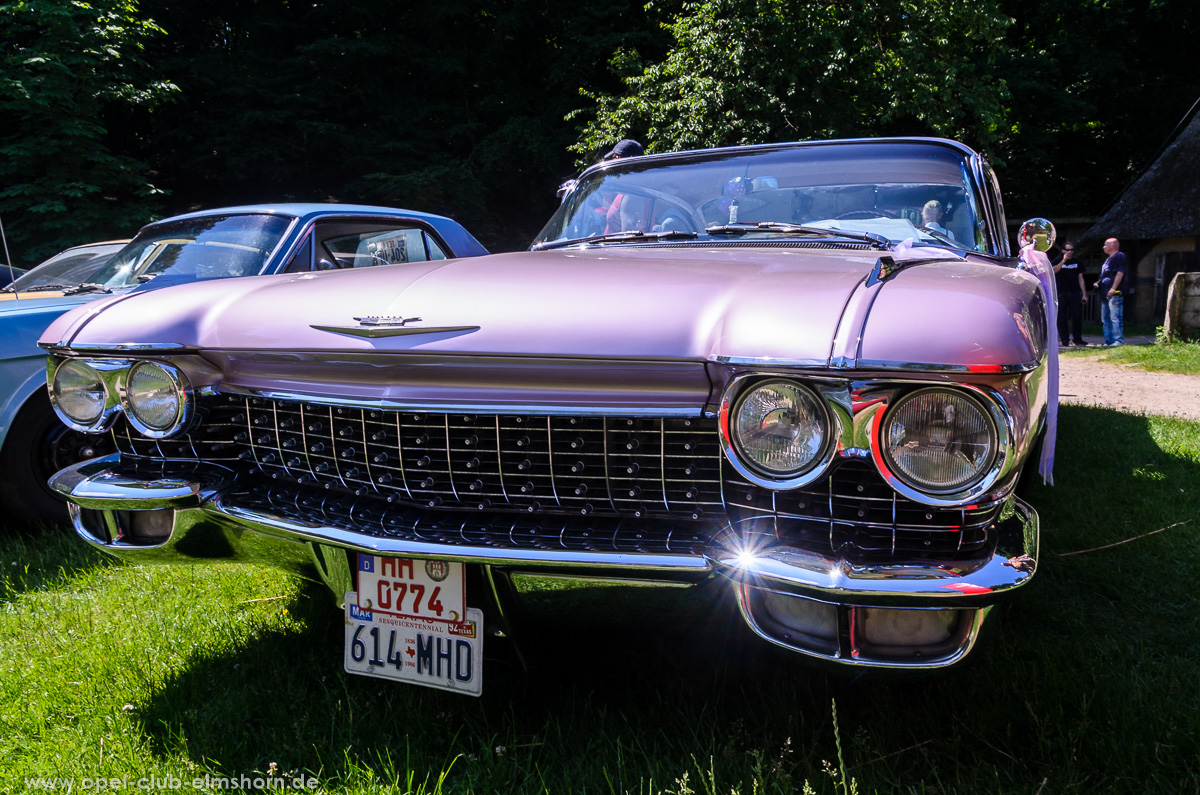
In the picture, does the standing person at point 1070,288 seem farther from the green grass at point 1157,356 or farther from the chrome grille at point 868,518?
the chrome grille at point 868,518

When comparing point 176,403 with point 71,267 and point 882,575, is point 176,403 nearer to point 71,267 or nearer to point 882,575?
point 882,575

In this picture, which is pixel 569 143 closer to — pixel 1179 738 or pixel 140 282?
pixel 140 282

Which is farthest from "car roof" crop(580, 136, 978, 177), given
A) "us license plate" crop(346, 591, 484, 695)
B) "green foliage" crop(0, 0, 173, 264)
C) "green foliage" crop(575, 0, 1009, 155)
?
"green foliage" crop(0, 0, 173, 264)

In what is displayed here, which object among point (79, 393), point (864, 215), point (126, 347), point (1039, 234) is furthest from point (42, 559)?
point (1039, 234)

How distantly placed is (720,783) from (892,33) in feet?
54.2

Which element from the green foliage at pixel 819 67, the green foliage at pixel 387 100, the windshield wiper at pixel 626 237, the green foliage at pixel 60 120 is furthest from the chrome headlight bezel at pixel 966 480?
the green foliage at pixel 387 100

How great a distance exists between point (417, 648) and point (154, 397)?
927mm

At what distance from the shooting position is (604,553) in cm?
153

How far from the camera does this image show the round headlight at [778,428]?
1467mm

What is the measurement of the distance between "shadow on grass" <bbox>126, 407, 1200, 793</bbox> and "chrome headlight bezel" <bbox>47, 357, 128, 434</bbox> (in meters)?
0.72

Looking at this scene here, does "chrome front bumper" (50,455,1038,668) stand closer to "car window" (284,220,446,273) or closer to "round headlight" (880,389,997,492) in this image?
"round headlight" (880,389,997,492)

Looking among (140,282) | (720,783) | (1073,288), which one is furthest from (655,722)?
(1073,288)

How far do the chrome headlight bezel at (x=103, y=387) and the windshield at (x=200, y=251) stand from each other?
1.85 meters

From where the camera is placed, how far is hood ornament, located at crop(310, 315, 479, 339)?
1.67 meters
